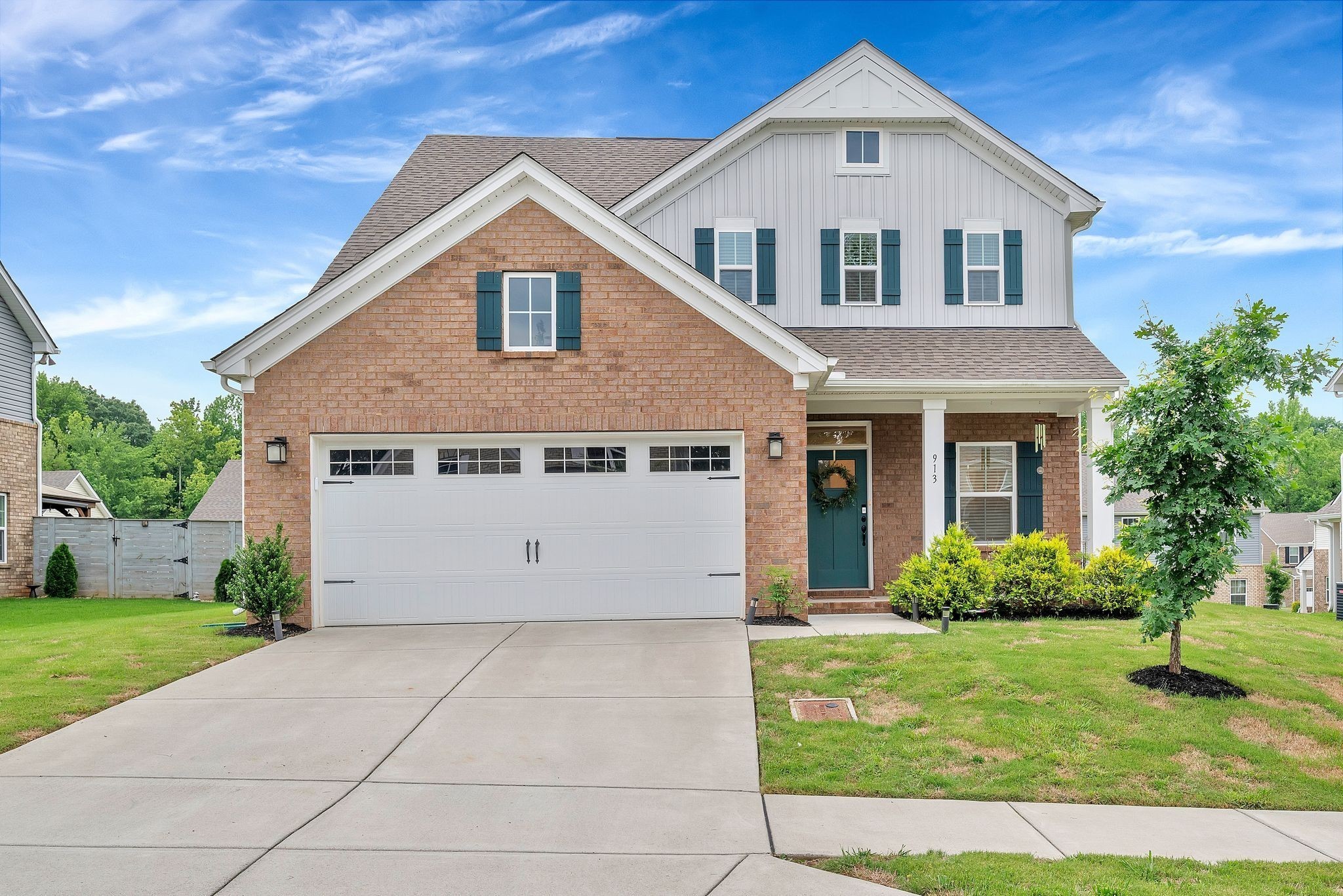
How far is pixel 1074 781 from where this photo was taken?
6.29 meters

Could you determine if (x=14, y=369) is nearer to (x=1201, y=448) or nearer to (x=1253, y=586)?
(x=1201, y=448)

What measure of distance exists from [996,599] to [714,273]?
253 inches

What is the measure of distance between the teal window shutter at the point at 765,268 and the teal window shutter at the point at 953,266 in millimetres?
2766

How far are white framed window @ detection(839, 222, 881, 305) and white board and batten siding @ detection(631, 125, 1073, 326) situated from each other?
0.58 ft

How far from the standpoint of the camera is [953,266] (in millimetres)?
14328

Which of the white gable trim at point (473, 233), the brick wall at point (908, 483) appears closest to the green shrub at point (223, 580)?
the white gable trim at point (473, 233)

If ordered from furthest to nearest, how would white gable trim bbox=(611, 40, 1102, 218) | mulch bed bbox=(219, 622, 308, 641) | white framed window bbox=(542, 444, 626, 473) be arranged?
white gable trim bbox=(611, 40, 1102, 218)
white framed window bbox=(542, 444, 626, 473)
mulch bed bbox=(219, 622, 308, 641)

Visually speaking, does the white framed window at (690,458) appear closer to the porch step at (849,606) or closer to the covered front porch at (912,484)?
the covered front porch at (912,484)

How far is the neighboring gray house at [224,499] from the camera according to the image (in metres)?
31.9

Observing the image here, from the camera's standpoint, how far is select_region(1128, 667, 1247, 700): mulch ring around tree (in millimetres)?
7781

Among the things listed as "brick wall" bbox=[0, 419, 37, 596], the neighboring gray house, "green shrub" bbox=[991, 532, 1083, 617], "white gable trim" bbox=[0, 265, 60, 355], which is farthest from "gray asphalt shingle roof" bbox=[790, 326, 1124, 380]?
the neighboring gray house

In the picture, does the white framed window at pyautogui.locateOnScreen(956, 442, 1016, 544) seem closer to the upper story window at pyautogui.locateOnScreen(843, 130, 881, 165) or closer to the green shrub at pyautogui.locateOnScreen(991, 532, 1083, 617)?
the green shrub at pyautogui.locateOnScreen(991, 532, 1083, 617)

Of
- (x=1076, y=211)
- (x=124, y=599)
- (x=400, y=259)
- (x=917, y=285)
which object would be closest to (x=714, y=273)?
(x=917, y=285)

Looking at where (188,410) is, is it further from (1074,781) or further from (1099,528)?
(1074,781)
